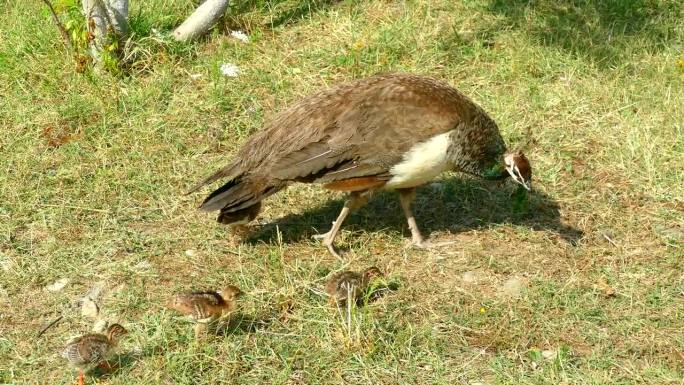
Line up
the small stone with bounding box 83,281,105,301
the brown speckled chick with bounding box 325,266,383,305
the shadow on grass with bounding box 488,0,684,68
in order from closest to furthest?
the brown speckled chick with bounding box 325,266,383,305 < the small stone with bounding box 83,281,105,301 < the shadow on grass with bounding box 488,0,684,68

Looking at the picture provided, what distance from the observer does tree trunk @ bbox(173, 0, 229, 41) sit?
768 centimetres

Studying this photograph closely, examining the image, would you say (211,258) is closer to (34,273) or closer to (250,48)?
(34,273)

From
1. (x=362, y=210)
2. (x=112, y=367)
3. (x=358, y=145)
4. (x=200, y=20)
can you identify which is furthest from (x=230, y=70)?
(x=112, y=367)

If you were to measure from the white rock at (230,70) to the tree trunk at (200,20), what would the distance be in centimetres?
43

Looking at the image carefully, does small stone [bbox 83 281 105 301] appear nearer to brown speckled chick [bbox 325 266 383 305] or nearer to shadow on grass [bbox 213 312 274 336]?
shadow on grass [bbox 213 312 274 336]

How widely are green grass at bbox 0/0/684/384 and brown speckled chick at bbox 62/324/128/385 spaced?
0.19m

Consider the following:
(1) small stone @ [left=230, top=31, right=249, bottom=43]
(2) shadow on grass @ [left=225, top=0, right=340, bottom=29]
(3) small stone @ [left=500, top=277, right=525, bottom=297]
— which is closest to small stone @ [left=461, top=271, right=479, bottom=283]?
(3) small stone @ [left=500, top=277, right=525, bottom=297]

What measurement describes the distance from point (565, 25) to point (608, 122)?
1449 mm

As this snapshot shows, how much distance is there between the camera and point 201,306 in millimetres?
4516

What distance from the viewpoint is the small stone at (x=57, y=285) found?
17.3ft

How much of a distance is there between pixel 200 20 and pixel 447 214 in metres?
2.97

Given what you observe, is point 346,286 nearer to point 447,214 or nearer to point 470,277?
point 470,277

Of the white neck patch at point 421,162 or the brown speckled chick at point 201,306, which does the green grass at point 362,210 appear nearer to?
the brown speckled chick at point 201,306

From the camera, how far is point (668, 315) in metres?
5.06
